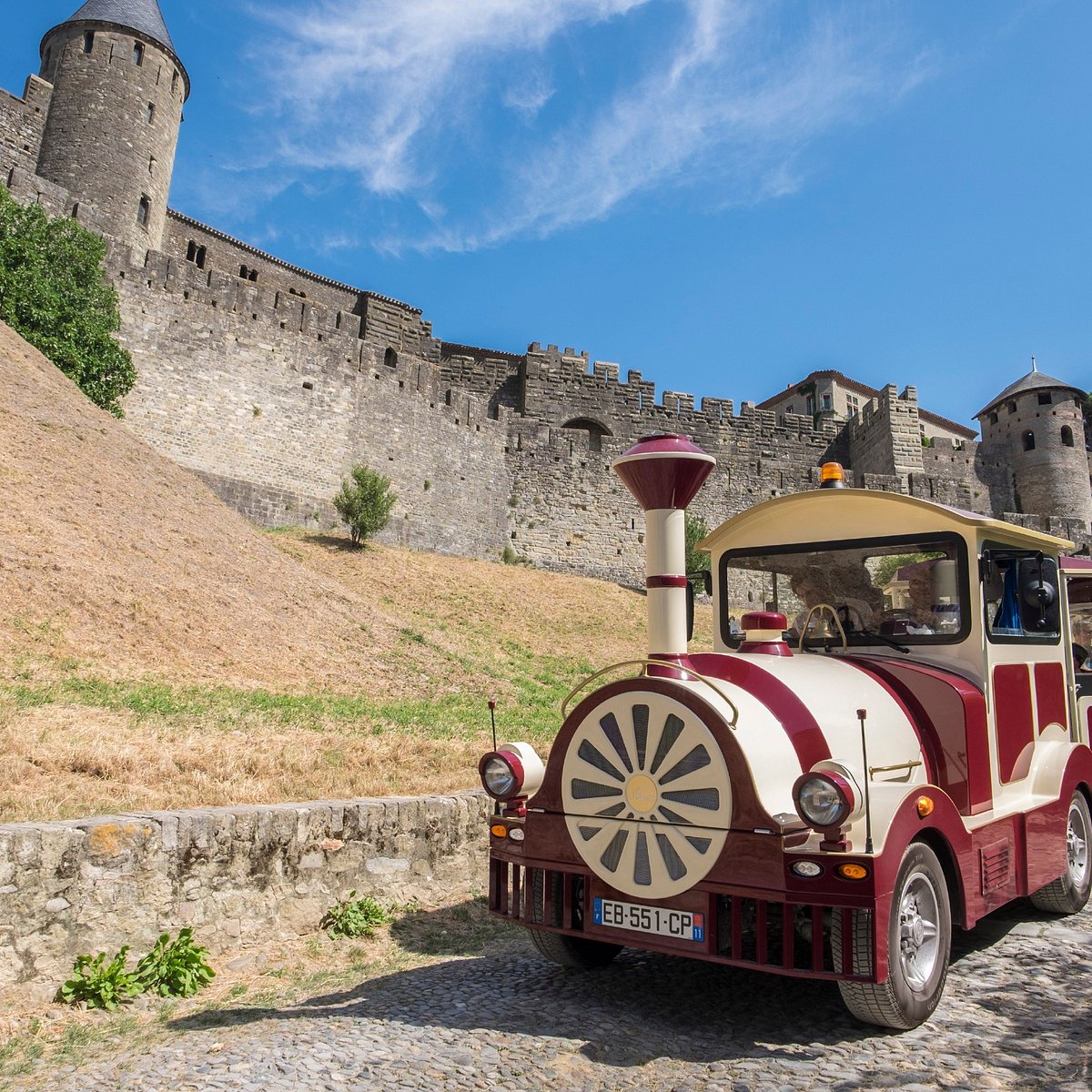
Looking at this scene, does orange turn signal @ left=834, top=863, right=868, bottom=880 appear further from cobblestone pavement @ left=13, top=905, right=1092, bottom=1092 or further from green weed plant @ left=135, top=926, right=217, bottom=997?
green weed plant @ left=135, top=926, right=217, bottom=997

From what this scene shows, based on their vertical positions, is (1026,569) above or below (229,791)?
above

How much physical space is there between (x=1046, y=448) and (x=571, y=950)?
43.8 m

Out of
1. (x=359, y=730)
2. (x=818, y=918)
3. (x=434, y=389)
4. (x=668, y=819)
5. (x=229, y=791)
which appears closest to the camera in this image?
(x=818, y=918)

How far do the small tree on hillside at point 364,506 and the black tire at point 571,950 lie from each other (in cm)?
1649

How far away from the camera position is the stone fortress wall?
20.7 m

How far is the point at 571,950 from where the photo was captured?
13.2 ft

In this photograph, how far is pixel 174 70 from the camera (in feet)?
91.4

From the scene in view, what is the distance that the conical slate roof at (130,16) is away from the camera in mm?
26578

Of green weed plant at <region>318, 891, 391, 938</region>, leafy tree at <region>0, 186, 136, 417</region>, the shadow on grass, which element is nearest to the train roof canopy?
the shadow on grass

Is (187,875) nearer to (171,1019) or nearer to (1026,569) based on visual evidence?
(171,1019)

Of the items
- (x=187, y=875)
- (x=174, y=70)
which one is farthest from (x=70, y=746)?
(x=174, y=70)

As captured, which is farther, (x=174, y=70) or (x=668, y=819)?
(x=174, y=70)

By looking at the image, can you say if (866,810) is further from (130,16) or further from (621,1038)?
(130,16)

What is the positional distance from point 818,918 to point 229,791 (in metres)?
4.17
